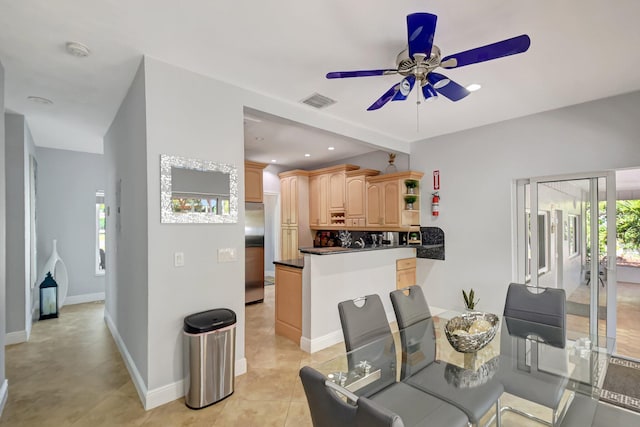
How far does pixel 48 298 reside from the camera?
179 inches

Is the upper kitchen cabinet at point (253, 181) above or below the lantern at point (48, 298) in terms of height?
above

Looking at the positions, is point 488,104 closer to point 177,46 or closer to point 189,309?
point 177,46

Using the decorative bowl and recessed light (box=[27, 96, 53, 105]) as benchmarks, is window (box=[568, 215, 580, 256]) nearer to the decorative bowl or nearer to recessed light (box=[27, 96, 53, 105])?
the decorative bowl

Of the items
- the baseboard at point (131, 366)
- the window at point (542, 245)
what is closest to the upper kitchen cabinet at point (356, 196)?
the window at point (542, 245)

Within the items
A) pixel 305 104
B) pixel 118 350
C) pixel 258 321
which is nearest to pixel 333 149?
pixel 305 104

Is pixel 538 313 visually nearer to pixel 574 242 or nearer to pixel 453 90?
pixel 574 242

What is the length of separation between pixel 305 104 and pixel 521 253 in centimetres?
329

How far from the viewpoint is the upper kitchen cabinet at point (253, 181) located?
526 cm

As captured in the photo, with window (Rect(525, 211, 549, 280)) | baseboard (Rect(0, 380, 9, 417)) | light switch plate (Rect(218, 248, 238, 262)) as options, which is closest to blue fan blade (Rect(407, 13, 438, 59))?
light switch plate (Rect(218, 248, 238, 262))

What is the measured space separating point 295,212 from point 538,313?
474 cm

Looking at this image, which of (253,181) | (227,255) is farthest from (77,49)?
(253,181)

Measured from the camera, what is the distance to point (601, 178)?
3.39 meters

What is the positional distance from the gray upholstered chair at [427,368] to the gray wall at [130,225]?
1.92 m

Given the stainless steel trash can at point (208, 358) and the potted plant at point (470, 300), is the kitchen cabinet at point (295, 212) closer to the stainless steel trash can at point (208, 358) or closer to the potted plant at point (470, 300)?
the potted plant at point (470, 300)
